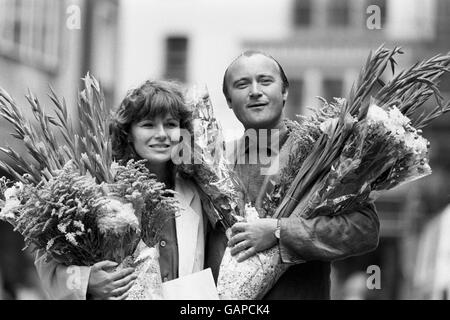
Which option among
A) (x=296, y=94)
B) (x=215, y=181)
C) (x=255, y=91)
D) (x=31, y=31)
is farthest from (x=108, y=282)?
(x=296, y=94)

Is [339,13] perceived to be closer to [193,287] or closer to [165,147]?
[165,147]

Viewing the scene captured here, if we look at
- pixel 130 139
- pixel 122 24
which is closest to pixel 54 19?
pixel 122 24

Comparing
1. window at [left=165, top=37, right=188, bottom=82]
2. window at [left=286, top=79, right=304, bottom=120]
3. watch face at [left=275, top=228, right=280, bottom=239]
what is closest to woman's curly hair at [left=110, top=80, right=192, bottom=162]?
watch face at [left=275, top=228, right=280, bottom=239]

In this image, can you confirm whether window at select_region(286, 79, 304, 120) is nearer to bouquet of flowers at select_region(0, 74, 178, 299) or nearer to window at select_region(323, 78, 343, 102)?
window at select_region(323, 78, 343, 102)

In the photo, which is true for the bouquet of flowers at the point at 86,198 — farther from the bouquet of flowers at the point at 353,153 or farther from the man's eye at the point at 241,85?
the man's eye at the point at 241,85

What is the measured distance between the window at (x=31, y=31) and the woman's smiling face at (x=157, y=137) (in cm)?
1324

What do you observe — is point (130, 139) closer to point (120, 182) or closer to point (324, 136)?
point (120, 182)

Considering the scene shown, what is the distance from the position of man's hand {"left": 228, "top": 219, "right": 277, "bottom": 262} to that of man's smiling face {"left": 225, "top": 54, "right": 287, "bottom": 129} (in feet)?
1.44

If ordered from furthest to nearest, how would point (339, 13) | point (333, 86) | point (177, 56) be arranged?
point (177, 56) → point (339, 13) → point (333, 86)

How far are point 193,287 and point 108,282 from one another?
1.02 feet

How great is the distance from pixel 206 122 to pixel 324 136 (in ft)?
1.51

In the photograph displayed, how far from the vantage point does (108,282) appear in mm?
3584
